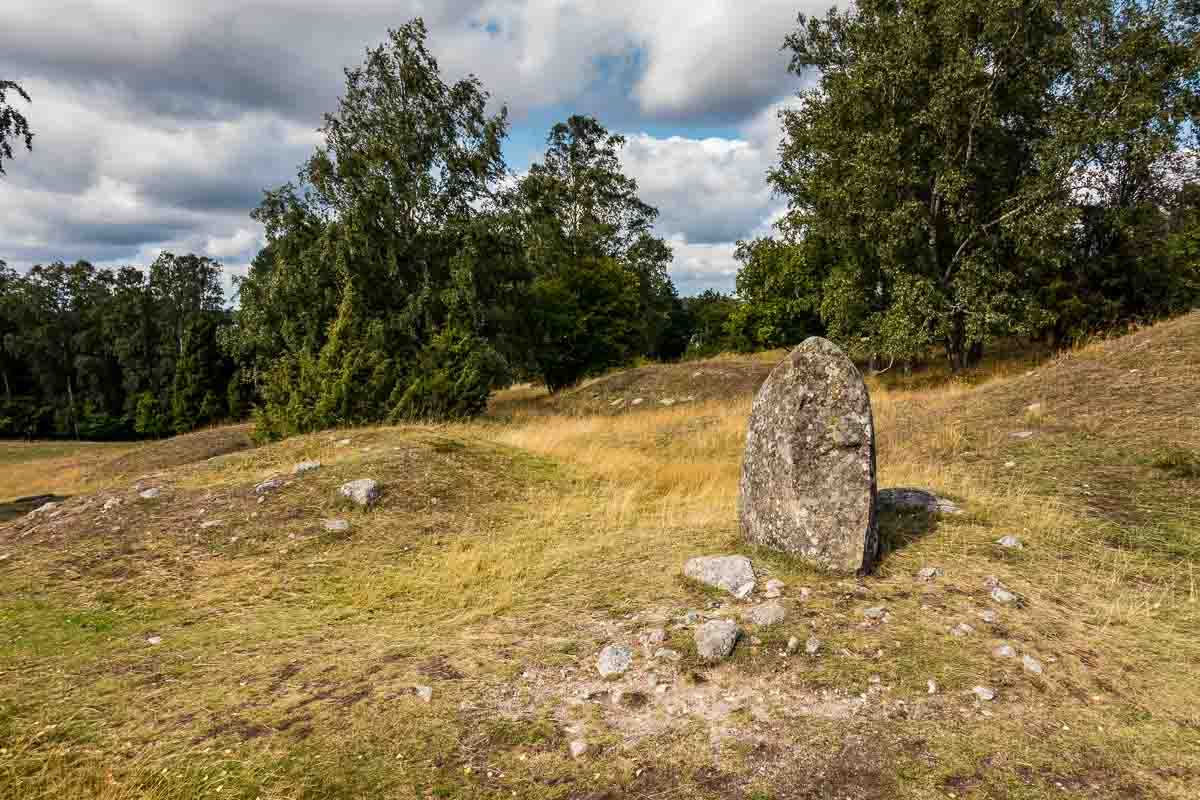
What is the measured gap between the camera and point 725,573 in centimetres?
566

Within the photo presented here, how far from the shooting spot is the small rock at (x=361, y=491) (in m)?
8.94

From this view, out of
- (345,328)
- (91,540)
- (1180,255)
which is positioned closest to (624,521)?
(91,540)

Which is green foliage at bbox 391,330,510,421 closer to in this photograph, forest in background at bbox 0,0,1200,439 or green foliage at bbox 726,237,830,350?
forest in background at bbox 0,0,1200,439

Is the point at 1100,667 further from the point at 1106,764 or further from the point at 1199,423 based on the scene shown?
the point at 1199,423

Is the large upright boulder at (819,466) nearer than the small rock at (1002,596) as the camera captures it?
No

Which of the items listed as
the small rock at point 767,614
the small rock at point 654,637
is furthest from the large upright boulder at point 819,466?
the small rock at point 654,637

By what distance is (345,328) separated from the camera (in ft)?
58.2

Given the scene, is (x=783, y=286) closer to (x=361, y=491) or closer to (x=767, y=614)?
(x=361, y=491)

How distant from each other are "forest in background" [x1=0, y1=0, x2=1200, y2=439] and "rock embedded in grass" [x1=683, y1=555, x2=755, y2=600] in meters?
12.5

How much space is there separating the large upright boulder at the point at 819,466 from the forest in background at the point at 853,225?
12.7 m

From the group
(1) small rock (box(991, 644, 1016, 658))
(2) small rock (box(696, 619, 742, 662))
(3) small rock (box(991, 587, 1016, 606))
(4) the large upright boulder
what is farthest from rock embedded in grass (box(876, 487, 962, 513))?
(2) small rock (box(696, 619, 742, 662))

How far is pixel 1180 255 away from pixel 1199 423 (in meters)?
14.4

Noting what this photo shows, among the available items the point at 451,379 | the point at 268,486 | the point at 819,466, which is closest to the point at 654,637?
the point at 819,466

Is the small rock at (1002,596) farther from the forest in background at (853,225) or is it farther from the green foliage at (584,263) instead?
the green foliage at (584,263)
